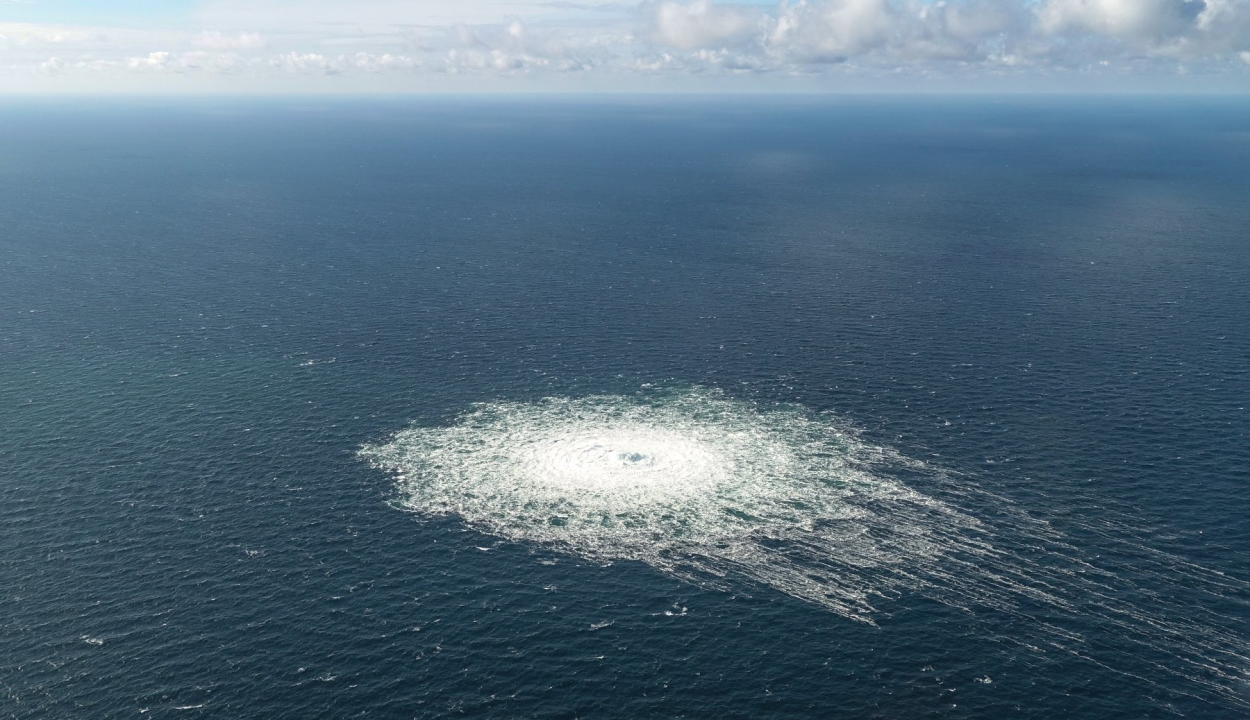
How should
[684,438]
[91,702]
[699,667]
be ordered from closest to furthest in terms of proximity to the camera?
[91,702]
[699,667]
[684,438]

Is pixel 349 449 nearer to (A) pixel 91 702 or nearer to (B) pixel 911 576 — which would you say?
(A) pixel 91 702

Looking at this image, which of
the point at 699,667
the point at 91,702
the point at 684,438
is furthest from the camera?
the point at 684,438

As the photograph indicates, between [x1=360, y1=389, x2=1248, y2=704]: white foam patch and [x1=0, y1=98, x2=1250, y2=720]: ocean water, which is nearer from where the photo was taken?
[x1=0, y1=98, x2=1250, y2=720]: ocean water

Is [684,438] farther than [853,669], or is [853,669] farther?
[684,438]

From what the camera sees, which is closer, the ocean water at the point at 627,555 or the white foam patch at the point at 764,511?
the ocean water at the point at 627,555

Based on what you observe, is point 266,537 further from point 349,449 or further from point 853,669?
point 853,669

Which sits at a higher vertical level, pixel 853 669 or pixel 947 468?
pixel 947 468

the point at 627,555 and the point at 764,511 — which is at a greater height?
the point at 764,511

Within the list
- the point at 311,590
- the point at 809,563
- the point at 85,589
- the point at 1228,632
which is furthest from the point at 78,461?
the point at 1228,632
